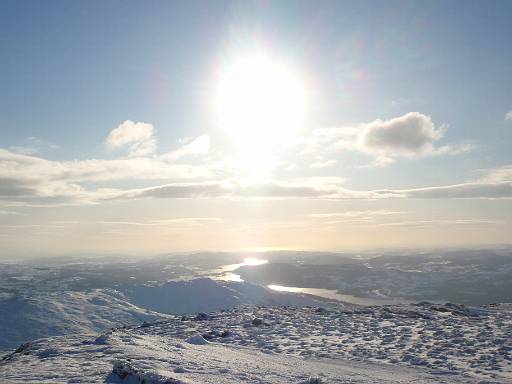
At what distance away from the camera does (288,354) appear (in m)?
17.0

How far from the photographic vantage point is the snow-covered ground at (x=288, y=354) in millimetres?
11562

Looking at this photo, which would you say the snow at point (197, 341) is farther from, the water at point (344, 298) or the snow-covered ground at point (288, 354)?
the water at point (344, 298)

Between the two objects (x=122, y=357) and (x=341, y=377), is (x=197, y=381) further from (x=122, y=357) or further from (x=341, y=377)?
(x=341, y=377)

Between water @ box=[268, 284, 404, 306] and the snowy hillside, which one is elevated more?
the snowy hillside

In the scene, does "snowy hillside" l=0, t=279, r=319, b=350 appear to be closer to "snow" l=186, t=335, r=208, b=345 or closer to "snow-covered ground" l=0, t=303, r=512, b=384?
"snow-covered ground" l=0, t=303, r=512, b=384

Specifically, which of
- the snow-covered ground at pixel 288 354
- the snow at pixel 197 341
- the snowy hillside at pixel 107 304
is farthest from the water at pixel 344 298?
the snow at pixel 197 341

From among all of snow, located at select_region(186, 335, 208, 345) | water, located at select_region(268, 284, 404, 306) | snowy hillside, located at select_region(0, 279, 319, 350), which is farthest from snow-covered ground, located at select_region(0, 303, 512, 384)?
water, located at select_region(268, 284, 404, 306)

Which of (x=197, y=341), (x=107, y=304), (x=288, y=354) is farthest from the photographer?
(x=107, y=304)

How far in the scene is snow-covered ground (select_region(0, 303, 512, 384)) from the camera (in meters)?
11.6

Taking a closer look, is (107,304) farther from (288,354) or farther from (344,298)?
(288,354)

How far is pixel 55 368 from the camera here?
11.6 meters

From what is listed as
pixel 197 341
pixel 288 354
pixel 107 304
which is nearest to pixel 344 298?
pixel 107 304

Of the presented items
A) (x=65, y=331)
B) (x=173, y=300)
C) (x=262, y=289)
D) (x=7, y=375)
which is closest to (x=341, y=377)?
(x=7, y=375)

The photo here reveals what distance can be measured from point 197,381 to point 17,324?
81.4 metres
